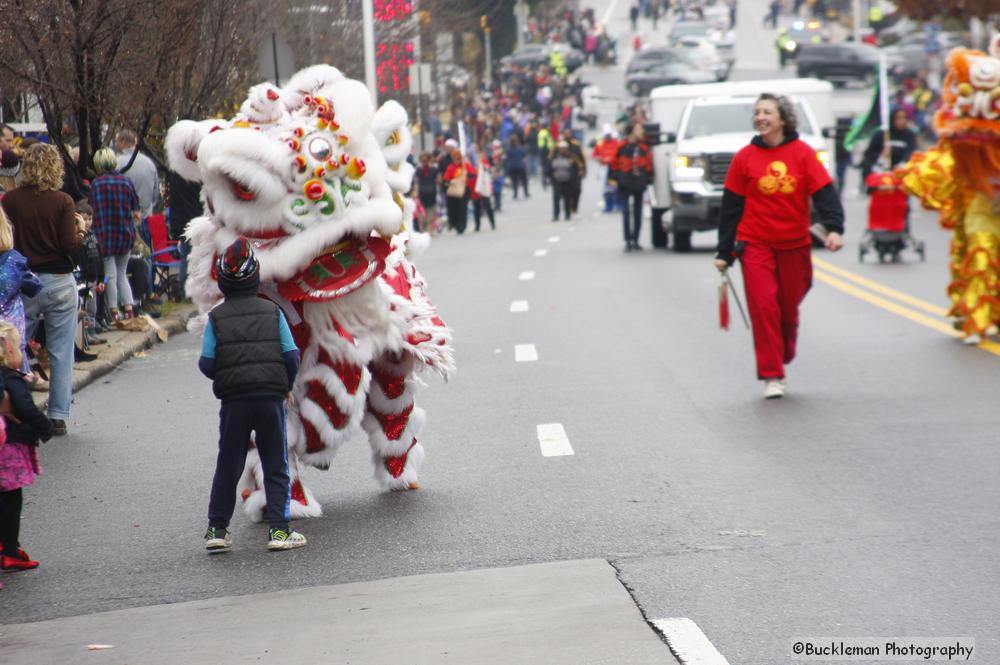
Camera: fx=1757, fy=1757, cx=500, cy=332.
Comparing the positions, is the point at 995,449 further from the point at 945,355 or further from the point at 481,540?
the point at 945,355

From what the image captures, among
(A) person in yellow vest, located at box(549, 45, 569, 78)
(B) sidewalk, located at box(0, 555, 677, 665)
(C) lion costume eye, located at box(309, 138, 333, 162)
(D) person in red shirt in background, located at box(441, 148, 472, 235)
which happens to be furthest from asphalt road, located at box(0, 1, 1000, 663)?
(A) person in yellow vest, located at box(549, 45, 569, 78)

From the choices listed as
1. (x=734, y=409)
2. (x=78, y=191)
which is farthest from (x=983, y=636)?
(x=78, y=191)

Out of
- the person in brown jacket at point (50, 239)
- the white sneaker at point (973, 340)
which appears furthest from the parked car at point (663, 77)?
→ the person in brown jacket at point (50, 239)

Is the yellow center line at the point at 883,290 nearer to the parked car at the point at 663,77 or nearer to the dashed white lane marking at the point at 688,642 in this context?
the dashed white lane marking at the point at 688,642

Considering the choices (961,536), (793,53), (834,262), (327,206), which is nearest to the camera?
(961,536)

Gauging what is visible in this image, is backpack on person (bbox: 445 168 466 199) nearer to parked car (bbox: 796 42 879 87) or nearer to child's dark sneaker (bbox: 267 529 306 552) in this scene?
child's dark sneaker (bbox: 267 529 306 552)

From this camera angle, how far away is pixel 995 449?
29.7ft

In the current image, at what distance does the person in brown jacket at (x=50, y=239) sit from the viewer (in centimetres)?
1137

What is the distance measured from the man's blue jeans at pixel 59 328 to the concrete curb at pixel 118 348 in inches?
45.7

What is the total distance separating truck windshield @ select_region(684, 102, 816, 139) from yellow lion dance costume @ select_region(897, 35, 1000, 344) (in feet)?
35.7

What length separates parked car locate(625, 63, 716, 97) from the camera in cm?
6675

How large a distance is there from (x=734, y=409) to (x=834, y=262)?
12.3 meters

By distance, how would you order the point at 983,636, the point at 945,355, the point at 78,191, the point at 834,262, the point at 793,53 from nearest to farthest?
the point at 983,636 → the point at 945,355 → the point at 78,191 → the point at 834,262 → the point at 793,53

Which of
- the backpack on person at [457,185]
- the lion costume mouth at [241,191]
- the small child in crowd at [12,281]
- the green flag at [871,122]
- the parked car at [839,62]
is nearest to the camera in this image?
the lion costume mouth at [241,191]
